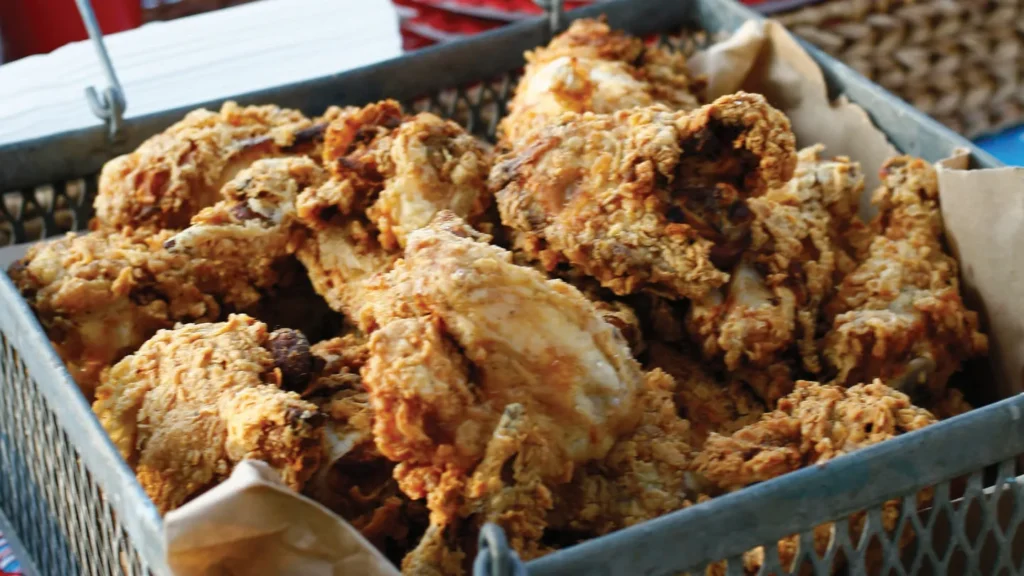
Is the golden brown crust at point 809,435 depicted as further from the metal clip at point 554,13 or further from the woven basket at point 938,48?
the woven basket at point 938,48

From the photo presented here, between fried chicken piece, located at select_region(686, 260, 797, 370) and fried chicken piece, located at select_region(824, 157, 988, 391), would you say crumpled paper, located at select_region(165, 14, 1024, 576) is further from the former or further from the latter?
fried chicken piece, located at select_region(686, 260, 797, 370)

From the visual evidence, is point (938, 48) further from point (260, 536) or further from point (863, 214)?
point (260, 536)

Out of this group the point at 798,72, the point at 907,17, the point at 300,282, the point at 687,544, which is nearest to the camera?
the point at 687,544

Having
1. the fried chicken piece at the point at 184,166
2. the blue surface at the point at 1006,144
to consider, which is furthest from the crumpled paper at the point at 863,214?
the blue surface at the point at 1006,144

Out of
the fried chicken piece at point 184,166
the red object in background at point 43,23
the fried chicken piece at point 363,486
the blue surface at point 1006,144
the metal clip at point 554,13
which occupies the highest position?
the metal clip at point 554,13

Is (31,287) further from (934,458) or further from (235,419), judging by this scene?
(934,458)

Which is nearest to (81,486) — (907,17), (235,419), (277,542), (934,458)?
(235,419)
